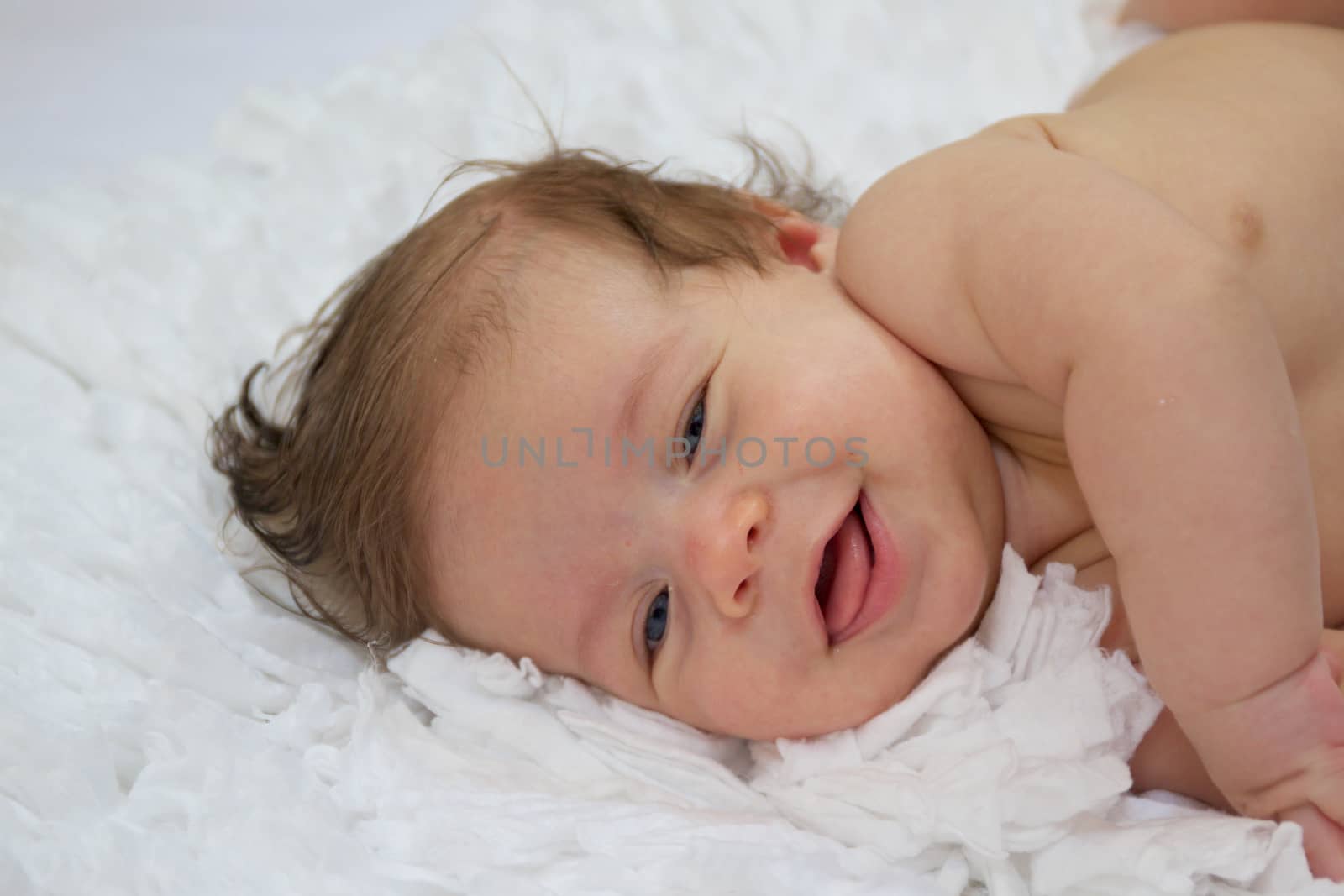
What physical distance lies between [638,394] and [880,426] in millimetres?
238

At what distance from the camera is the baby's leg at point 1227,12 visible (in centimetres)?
171

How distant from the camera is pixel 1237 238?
4.16 ft

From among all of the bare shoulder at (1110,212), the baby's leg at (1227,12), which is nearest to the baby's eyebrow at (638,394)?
the bare shoulder at (1110,212)

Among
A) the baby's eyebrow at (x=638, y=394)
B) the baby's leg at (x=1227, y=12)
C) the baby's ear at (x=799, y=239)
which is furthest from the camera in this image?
the baby's leg at (x=1227, y=12)

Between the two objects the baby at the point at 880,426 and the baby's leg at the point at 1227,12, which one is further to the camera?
the baby's leg at the point at 1227,12

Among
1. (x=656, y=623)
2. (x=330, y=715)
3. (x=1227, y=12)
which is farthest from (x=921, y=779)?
(x=1227, y=12)

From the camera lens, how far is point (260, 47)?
2.35 metres

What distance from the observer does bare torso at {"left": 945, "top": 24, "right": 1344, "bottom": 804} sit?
1270mm

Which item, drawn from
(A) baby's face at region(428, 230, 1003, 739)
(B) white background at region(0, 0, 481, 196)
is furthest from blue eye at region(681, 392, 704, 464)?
(B) white background at region(0, 0, 481, 196)

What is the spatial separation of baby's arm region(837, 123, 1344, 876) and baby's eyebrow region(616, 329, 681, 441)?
34 cm

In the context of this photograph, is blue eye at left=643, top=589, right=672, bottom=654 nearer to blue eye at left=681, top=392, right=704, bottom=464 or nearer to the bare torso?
blue eye at left=681, top=392, right=704, bottom=464

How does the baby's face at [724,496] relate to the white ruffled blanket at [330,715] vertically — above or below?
above

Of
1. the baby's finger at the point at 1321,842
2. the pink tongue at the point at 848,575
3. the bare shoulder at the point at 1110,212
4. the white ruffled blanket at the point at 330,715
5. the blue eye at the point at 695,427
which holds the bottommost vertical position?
the white ruffled blanket at the point at 330,715

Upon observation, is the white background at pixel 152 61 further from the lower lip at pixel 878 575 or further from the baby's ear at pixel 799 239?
the lower lip at pixel 878 575
